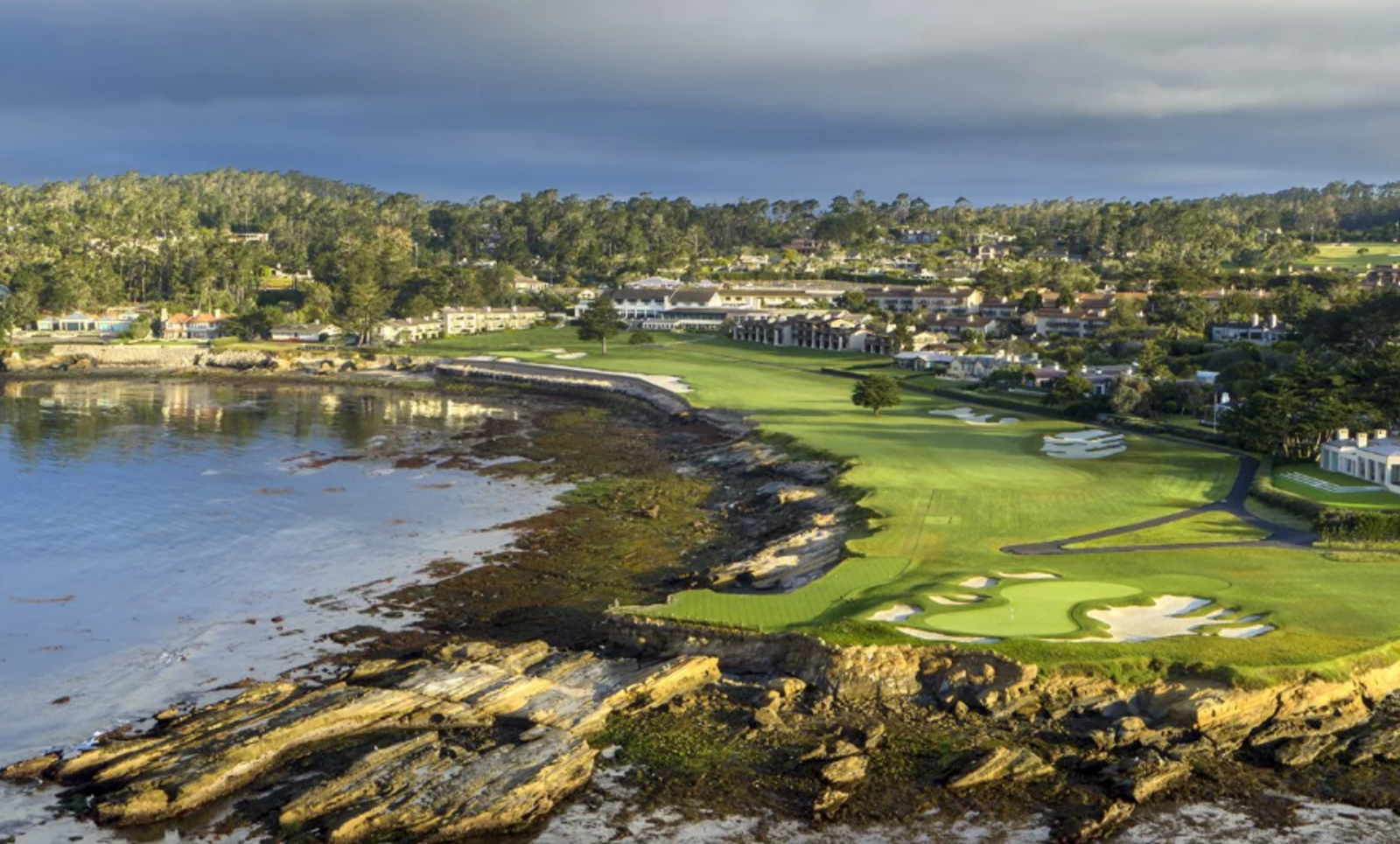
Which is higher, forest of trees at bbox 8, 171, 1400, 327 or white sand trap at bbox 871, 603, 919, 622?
forest of trees at bbox 8, 171, 1400, 327

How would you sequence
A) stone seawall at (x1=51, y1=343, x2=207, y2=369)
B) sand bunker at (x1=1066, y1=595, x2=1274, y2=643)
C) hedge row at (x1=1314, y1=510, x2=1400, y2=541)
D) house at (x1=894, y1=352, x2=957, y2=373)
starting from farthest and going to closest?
1. stone seawall at (x1=51, y1=343, x2=207, y2=369)
2. house at (x1=894, y1=352, x2=957, y2=373)
3. hedge row at (x1=1314, y1=510, x2=1400, y2=541)
4. sand bunker at (x1=1066, y1=595, x2=1274, y2=643)

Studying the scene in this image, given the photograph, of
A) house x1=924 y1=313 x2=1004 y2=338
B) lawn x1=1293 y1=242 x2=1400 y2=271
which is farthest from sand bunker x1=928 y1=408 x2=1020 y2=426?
lawn x1=1293 y1=242 x2=1400 y2=271

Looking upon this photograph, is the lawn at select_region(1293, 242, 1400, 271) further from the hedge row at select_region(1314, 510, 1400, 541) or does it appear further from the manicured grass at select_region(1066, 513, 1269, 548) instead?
A: the hedge row at select_region(1314, 510, 1400, 541)

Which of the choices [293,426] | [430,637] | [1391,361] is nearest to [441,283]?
[293,426]

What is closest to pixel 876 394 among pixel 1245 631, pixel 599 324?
pixel 1245 631

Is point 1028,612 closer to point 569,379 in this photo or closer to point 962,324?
point 569,379

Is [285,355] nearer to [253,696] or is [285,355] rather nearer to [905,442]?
[905,442]
